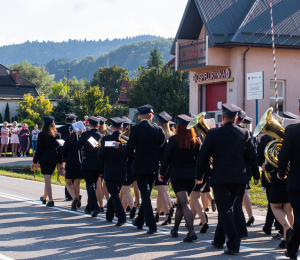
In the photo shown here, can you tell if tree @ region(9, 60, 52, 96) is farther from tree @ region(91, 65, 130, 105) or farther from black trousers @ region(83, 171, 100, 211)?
black trousers @ region(83, 171, 100, 211)

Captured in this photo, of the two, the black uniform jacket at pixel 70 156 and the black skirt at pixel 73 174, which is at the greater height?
the black uniform jacket at pixel 70 156

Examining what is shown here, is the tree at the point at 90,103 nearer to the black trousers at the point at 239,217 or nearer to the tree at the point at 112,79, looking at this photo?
the black trousers at the point at 239,217

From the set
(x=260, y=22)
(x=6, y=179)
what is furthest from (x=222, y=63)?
(x=6, y=179)

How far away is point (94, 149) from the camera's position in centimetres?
927

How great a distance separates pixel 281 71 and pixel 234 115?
16.2 m

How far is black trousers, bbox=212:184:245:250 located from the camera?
6094mm

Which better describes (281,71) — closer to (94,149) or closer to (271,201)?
(94,149)

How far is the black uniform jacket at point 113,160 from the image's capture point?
8.32 meters

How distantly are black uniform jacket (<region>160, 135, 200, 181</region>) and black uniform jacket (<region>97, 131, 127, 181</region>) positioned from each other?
1.34 m

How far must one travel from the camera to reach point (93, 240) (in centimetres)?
709

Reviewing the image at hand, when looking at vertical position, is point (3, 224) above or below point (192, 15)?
below

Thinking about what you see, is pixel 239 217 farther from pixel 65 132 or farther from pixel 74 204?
pixel 65 132

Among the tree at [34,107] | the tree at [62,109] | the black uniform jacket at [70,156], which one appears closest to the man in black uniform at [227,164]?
the black uniform jacket at [70,156]

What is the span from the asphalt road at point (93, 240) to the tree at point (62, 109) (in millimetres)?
36854
